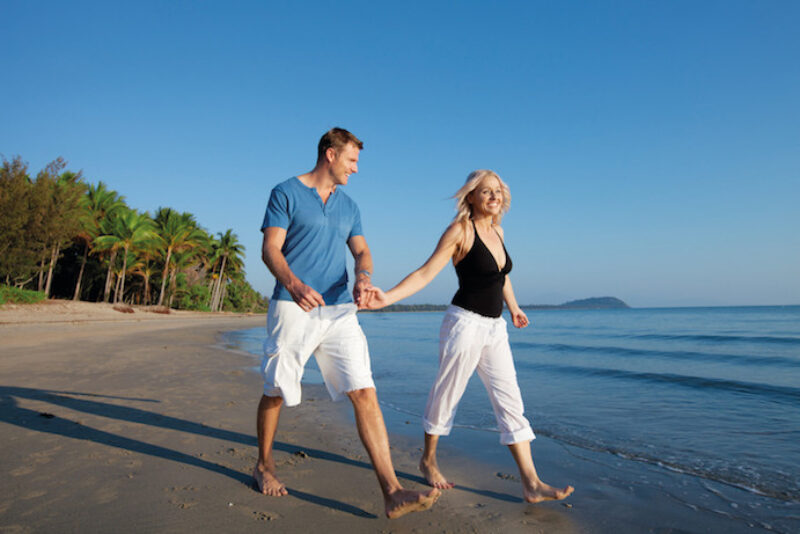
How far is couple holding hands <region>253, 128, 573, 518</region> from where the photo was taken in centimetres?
266

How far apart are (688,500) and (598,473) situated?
634 millimetres

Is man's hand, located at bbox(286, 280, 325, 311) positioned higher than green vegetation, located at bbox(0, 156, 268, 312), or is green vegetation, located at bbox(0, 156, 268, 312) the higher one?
green vegetation, located at bbox(0, 156, 268, 312)

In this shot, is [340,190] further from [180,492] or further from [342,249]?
[180,492]

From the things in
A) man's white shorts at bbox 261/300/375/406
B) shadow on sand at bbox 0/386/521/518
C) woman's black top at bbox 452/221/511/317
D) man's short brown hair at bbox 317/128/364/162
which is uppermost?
man's short brown hair at bbox 317/128/364/162

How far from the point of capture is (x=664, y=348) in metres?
17.3

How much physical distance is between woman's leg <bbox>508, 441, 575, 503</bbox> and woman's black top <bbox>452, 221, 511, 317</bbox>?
85 centimetres

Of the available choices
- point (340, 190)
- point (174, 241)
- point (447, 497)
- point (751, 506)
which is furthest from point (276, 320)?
point (174, 241)

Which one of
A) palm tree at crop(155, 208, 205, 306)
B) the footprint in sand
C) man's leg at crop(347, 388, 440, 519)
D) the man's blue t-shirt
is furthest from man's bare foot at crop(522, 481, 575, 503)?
palm tree at crop(155, 208, 205, 306)

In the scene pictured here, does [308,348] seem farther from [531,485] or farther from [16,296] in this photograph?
[16,296]

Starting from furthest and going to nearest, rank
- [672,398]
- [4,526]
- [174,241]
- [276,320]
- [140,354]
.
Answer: [174,241] → [140,354] → [672,398] → [276,320] → [4,526]

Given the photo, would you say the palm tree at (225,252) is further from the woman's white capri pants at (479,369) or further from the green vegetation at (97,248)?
the woman's white capri pants at (479,369)

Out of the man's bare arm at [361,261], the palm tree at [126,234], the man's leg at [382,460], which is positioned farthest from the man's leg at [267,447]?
the palm tree at [126,234]

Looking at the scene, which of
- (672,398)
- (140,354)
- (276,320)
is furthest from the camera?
(140,354)

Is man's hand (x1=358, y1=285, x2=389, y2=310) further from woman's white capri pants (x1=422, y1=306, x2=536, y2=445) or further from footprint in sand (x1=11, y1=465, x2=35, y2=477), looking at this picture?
footprint in sand (x1=11, y1=465, x2=35, y2=477)
